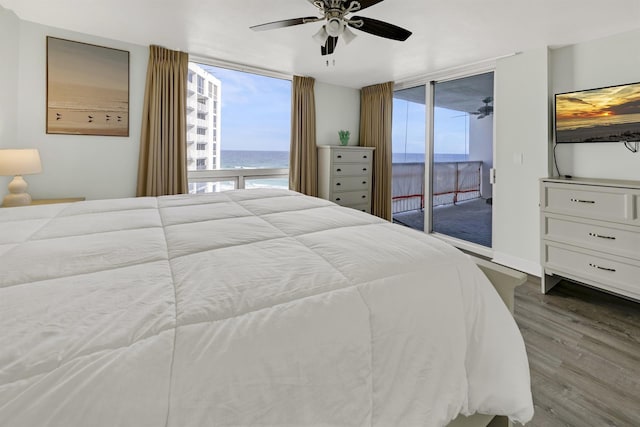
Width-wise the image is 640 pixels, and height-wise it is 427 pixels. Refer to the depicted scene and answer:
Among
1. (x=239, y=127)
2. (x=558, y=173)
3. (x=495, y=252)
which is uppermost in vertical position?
(x=239, y=127)

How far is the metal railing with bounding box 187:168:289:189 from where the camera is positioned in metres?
4.04

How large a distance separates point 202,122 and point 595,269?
14.6ft

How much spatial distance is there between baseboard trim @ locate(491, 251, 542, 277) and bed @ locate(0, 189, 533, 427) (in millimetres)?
2703

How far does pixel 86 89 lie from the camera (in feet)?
10.6

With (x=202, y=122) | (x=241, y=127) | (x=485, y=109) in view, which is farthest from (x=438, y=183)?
(x=202, y=122)

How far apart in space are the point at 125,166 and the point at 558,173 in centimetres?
467

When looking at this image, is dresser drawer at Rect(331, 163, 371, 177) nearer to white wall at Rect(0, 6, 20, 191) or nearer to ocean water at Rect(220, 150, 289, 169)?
ocean water at Rect(220, 150, 289, 169)

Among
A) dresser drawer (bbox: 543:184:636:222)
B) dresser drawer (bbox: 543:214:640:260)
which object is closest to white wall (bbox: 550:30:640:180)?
dresser drawer (bbox: 543:184:636:222)

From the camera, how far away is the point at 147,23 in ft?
9.53

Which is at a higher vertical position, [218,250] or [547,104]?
[547,104]

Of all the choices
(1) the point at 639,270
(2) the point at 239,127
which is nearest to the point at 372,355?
(1) the point at 639,270

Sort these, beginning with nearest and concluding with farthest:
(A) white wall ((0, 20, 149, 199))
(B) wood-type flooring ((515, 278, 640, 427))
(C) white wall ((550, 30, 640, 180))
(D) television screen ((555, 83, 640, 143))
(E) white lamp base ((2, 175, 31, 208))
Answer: (B) wood-type flooring ((515, 278, 640, 427)) → (E) white lamp base ((2, 175, 31, 208)) → (D) television screen ((555, 83, 640, 143)) → (C) white wall ((550, 30, 640, 180)) → (A) white wall ((0, 20, 149, 199))

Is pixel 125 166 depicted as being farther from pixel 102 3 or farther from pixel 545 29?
pixel 545 29

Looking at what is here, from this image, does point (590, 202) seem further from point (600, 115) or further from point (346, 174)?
point (346, 174)
